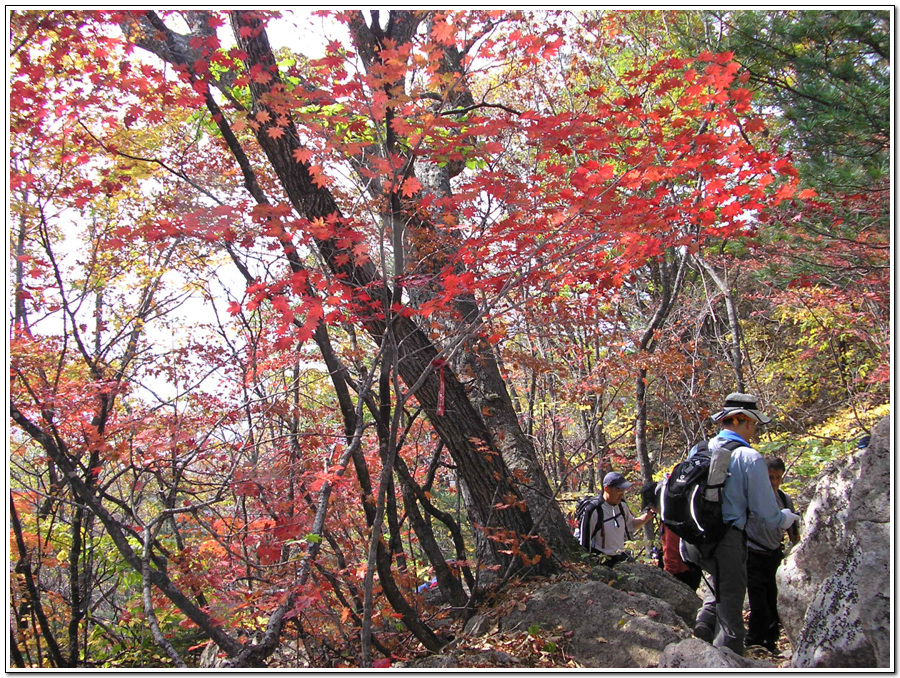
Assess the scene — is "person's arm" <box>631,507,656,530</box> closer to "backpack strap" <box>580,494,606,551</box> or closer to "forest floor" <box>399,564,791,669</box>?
"backpack strap" <box>580,494,606,551</box>

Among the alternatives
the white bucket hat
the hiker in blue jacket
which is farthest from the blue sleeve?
the white bucket hat

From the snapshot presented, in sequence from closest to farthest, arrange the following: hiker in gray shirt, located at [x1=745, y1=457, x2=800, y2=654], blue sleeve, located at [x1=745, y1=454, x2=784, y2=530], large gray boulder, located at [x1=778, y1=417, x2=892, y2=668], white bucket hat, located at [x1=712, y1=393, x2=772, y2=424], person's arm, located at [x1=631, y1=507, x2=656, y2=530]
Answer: large gray boulder, located at [x1=778, y1=417, x2=892, y2=668] < blue sleeve, located at [x1=745, y1=454, x2=784, y2=530] < white bucket hat, located at [x1=712, y1=393, x2=772, y2=424] < hiker in gray shirt, located at [x1=745, y1=457, x2=800, y2=654] < person's arm, located at [x1=631, y1=507, x2=656, y2=530]

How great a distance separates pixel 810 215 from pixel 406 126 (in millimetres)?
4858

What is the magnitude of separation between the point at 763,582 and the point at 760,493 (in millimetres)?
1375

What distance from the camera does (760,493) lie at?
3.18 metres

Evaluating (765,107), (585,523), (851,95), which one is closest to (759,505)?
(585,523)

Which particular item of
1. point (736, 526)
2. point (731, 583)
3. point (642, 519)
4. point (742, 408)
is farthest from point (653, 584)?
point (742, 408)

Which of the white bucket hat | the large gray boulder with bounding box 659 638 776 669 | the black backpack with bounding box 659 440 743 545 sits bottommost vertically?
the large gray boulder with bounding box 659 638 776 669

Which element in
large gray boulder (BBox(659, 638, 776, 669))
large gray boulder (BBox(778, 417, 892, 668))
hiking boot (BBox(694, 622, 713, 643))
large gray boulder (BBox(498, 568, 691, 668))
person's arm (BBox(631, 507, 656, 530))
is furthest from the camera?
person's arm (BBox(631, 507, 656, 530))

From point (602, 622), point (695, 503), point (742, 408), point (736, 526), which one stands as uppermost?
point (742, 408)

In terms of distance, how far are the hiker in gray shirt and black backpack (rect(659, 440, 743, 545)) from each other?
1.00m

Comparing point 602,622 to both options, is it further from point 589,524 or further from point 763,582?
point 763,582

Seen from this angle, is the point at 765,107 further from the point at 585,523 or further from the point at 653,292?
the point at 653,292

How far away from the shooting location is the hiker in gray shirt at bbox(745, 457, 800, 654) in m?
4.01
